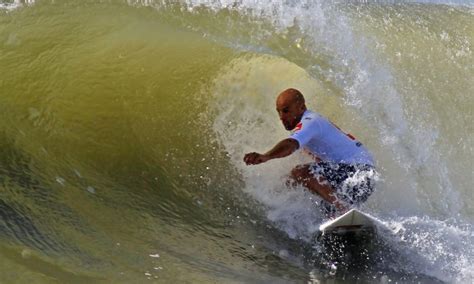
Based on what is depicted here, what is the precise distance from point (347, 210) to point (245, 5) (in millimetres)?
3503

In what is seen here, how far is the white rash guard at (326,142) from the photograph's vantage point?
219 inches

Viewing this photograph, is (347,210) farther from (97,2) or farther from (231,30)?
(97,2)

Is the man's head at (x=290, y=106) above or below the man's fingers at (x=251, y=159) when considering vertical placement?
above

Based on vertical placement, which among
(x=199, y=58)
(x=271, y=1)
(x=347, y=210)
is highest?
(x=271, y=1)

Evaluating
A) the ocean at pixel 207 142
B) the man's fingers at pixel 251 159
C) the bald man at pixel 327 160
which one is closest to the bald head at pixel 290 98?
the bald man at pixel 327 160

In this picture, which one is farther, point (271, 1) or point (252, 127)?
point (271, 1)

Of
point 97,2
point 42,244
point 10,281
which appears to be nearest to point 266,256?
point 42,244

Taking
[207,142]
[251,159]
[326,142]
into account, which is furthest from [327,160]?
[207,142]

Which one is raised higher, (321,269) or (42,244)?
(321,269)

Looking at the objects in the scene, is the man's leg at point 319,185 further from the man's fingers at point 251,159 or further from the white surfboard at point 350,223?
the man's fingers at point 251,159

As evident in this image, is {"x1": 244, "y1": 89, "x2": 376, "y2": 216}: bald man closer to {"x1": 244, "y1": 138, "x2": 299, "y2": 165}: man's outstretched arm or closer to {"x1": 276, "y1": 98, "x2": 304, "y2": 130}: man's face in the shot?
{"x1": 276, "y1": 98, "x2": 304, "y2": 130}: man's face

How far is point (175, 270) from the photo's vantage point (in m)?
4.81

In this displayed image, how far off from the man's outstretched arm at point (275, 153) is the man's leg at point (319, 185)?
588 millimetres

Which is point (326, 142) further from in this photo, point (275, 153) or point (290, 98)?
point (275, 153)
